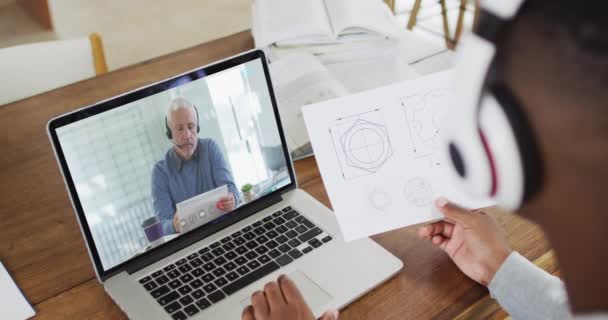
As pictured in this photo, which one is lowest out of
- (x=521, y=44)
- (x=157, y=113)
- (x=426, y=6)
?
(x=426, y=6)

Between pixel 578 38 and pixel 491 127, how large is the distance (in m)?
0.08

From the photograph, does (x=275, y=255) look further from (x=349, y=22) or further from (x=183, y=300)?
(x=349, y=22)

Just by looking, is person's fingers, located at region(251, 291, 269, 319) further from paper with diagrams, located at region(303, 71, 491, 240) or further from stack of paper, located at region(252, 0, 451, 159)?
stack of paper, located at region(252, 0, 451, 159)

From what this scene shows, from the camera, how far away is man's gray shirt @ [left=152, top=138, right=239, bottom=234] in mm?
876

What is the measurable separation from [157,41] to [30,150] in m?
2.08

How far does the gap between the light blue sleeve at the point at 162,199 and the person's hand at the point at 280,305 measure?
19 centimetres

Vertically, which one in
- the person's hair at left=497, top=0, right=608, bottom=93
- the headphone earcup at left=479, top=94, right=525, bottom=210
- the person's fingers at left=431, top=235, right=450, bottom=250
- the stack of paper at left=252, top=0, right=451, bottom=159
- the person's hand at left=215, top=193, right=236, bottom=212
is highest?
the person's hair at left=497, top=0, right=608, bottom=93

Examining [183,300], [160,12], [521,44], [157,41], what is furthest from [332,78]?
[160,12]

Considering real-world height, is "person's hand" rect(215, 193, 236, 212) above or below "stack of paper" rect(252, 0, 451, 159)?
below

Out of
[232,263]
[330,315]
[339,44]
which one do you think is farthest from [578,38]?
[339,44]

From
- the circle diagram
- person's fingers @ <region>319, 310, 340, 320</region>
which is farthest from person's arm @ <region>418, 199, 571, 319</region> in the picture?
person's fingers @ <region>319, 310, 340, 320</region>

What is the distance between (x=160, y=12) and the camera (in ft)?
11.1

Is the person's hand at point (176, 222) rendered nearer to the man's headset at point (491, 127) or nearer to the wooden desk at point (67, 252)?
the wooden desk at point (67, 252)

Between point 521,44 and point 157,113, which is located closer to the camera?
point 521,44
